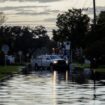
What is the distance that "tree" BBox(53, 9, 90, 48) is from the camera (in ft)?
414

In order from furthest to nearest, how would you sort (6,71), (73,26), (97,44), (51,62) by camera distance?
(73,26), (51,62), (97,44), (6,71)

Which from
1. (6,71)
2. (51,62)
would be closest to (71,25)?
(51,62)

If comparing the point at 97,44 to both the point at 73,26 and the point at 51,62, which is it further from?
the point at 73,26

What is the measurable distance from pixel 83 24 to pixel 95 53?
6189 centimetres

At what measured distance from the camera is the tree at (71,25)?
126m

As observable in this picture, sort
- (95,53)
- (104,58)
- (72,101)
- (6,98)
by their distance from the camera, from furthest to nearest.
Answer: (104,58) → (95,53) → (6,98) → (72,101)

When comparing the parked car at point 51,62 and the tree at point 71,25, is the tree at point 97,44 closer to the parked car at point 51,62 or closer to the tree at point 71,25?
the parked car at point 51,62

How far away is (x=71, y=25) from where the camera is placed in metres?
138

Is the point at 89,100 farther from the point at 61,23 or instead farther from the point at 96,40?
the point at 61,23

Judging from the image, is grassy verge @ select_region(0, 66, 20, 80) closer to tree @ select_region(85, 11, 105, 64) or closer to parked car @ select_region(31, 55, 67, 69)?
parked car @ select_region(31, 55, 67, 69)

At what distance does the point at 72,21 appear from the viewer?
456ft

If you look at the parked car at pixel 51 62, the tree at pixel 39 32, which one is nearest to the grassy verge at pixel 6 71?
the parked car at pixel 51 62

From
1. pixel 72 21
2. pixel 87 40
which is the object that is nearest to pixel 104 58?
pixel 87 40

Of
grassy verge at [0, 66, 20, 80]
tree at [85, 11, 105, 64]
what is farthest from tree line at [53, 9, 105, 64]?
grassy verge at [0, 66, 20, 80]
